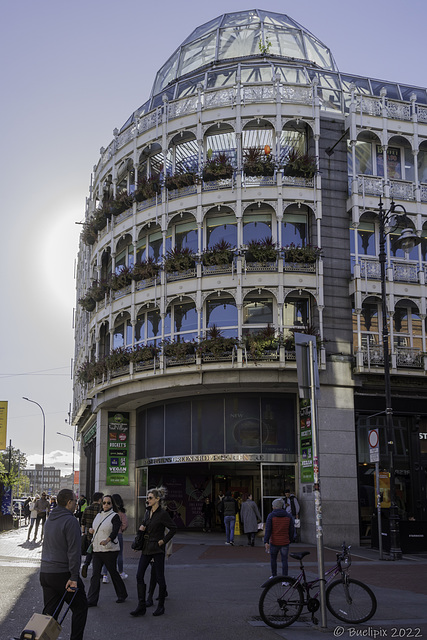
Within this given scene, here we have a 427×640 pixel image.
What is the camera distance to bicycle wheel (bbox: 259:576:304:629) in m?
9.74

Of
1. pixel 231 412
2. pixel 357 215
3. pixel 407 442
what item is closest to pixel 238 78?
pixel 357 215

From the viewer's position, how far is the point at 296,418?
92.5ft

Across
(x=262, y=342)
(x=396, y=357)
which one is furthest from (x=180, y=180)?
(x=396, y=357)

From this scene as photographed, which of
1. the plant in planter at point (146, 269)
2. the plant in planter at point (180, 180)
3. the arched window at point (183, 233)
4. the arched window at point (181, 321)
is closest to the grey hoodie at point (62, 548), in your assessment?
the arched window at point (181, 321)

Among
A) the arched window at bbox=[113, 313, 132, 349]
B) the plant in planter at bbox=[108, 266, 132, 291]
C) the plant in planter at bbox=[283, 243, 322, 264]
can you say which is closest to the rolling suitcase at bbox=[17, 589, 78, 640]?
the plant in planter at bbox=[283, 243, 322, 264]

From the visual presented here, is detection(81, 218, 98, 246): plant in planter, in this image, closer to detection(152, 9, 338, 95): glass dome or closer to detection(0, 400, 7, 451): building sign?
detection(152, 9, 338, 95): glass dome

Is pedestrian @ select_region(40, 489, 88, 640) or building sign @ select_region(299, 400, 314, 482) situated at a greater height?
building sign @ select_region(299, 400, 314, 482)

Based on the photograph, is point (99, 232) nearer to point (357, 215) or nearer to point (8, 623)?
point (357, 215)

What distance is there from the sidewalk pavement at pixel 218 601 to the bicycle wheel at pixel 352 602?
170 millimetres

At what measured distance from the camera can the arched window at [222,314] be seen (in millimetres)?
27984

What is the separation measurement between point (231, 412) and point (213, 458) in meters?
1.88

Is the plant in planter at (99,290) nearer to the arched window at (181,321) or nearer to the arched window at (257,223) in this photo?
the arched window at (181,321)

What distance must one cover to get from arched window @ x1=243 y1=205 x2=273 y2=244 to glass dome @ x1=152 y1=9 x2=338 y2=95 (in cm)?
925

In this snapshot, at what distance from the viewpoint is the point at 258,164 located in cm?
2823
